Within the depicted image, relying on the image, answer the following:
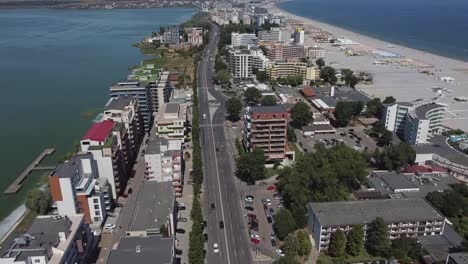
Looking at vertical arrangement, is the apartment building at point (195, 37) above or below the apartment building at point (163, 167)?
above

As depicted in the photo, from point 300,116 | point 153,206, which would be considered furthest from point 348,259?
point 300,116

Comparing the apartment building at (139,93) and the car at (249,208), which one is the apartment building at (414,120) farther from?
the apartment building at (139,93)

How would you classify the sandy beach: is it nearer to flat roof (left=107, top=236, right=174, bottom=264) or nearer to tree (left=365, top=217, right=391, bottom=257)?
tree (left=365, top=217, right=391, bottom=257)

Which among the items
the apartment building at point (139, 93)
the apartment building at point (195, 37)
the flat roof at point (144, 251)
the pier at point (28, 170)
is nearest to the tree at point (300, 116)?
the apartment building at point (139, 93)

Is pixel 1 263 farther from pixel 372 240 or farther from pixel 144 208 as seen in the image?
pixel 372 240

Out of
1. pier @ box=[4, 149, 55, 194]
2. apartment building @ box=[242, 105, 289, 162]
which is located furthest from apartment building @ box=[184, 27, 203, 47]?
apartment building @ box=[242, 105, 289, 162]

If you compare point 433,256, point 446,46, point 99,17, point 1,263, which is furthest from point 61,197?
point 99,17
